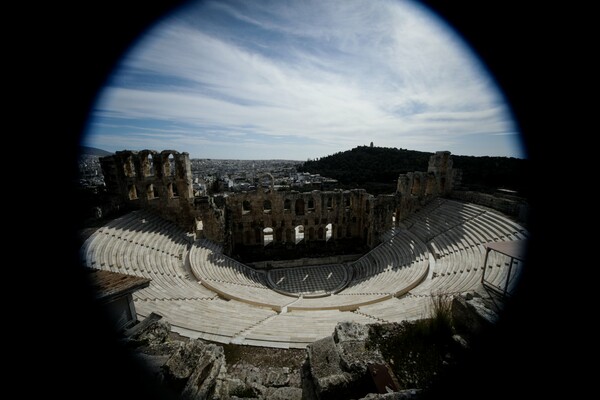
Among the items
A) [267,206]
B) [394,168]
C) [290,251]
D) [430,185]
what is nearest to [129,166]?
[267,206]

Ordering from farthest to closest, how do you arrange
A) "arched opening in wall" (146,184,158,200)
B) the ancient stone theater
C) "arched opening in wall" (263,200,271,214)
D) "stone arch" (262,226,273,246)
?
"stone arch" (262,226,273,246) < "arched opening in wall" (263,200,271,214) < "arched opening in wall" (146,184,158,200) < the ancient stone theater

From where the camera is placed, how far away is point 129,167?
18031 millimetres

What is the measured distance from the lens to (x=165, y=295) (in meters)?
10.9

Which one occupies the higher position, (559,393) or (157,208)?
(559,393)

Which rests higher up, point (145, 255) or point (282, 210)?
point (282, 210)

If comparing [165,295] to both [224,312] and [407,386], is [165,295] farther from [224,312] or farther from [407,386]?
[407,386]

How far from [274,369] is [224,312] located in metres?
5.41

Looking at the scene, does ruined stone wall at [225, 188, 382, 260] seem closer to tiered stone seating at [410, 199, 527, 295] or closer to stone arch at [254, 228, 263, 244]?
stone arch at [254, 228, 263, 244]

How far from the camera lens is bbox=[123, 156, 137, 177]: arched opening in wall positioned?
1773 cm

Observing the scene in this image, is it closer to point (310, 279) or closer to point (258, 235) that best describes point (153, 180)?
point (258, 235)

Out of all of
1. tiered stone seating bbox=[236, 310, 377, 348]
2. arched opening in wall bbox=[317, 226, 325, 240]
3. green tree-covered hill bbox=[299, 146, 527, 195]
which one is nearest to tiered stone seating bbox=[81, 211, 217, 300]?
tiered stone seating bbox=[236, 310, 377, 348]

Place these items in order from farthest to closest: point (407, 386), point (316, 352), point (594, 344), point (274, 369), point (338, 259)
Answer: point (338, 259), point (274, 369), point (316, 352), point (407, 386), point (594, 344)

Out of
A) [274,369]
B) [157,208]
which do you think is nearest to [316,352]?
[274,369]

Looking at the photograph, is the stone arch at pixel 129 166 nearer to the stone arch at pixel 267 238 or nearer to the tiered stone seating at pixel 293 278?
the tiered stone seating at pixel 293 278
